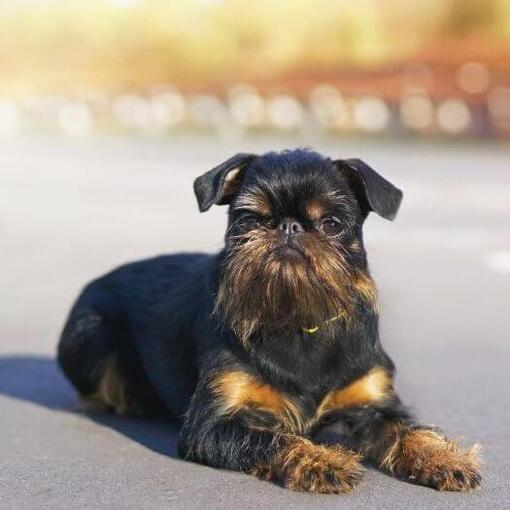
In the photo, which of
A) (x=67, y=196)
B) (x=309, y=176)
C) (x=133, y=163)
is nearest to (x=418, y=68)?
(x=133, y=163)

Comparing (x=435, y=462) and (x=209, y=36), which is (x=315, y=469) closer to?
(x=435, y=462)

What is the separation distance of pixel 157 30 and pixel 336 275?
134 feet

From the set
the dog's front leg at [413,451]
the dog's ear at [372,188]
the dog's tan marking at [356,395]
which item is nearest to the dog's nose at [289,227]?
the dog's ear at [372,188]

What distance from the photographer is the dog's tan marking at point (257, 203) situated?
5.91 meters

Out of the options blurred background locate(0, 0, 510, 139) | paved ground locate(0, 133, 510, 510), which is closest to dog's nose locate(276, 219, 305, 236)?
paved ground locate(0, 133, 510, 510)

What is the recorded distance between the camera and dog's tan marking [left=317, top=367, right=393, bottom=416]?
6.22m

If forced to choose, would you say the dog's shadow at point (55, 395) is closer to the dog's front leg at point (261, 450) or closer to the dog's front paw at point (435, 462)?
the dog's front leg at point (261, 450)

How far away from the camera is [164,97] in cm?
4741

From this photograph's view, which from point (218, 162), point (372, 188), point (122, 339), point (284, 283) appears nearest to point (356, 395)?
point (284, 283)

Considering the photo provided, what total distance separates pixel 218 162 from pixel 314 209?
2539cm

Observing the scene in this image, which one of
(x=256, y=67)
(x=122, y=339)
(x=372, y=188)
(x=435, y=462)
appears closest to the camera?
(x=435, y=462)

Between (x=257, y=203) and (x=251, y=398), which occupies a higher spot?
(x=257, y=203)

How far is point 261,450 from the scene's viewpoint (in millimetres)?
5781

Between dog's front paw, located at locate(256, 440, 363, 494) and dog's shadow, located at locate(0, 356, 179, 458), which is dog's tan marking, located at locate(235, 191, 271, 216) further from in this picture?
dog's shadow, located at locate(0, 356, 179, 458)
